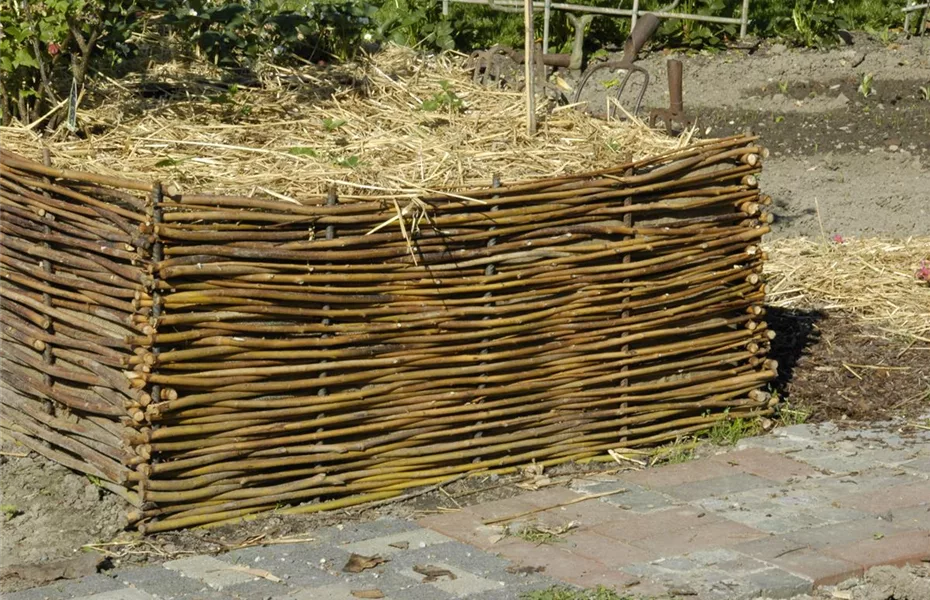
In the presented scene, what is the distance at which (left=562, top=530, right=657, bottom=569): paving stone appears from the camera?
13.4ft

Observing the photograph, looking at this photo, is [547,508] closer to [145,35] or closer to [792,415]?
[792,415]

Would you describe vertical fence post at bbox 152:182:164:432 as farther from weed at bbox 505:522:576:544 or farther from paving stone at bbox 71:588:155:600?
weed at bbox 505:522:576:544

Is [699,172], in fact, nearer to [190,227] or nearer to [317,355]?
[317,355]

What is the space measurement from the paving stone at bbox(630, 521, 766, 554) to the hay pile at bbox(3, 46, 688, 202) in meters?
1.35

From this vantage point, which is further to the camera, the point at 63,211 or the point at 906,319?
the point at 906,319

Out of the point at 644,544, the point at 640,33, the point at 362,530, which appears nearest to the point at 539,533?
the point at 644,544

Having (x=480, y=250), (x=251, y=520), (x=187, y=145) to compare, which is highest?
(x=187, y=145)

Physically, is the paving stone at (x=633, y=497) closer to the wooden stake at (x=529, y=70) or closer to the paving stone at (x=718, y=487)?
the paving stone at (x=718, y=487)

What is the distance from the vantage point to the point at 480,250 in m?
4.56

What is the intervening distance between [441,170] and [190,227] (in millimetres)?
996

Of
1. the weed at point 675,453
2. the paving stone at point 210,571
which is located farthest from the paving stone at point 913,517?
the paving stone at point 210,571

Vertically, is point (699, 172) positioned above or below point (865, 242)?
above

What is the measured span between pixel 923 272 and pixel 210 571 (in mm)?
4532

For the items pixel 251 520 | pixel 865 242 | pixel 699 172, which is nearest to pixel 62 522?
pixel 251 520
